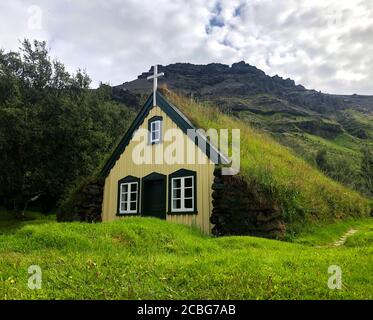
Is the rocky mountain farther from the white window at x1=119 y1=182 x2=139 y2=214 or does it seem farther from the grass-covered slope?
the white window at x1=119 y1=182 x2=139 y2=214

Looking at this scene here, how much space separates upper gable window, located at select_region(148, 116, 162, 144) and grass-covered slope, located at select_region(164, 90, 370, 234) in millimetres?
1517

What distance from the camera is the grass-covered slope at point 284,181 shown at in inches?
643

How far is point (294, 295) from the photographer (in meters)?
6.44

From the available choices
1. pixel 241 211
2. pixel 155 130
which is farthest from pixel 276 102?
pixel 241 211

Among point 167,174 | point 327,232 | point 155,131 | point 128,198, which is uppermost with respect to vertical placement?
point 155,131

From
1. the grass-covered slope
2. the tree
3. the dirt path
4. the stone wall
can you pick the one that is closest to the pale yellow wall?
the stone wall

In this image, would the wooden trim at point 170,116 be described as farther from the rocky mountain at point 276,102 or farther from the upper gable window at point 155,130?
the rocky mountain at point 276,102

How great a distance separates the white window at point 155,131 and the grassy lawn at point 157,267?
7958mm

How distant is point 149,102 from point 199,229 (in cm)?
825

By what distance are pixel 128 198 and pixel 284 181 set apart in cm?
875

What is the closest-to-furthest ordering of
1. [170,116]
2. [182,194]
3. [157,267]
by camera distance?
1. [157,267]
2. [182,194]
3. [170,116]

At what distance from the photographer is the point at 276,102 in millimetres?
130125

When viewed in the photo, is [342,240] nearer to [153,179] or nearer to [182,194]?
[182,194]

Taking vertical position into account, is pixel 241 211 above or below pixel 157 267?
above
